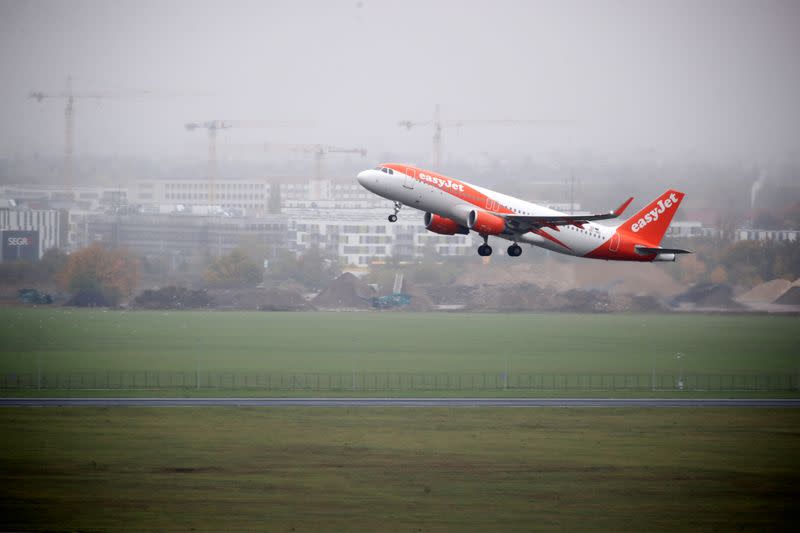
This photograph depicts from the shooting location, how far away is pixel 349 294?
461ft

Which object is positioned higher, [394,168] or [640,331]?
[394,168]

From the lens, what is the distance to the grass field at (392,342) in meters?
97.9

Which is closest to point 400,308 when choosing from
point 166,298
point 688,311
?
point 166,298

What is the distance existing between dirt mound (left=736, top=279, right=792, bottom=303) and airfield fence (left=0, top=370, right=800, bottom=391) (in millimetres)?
20706

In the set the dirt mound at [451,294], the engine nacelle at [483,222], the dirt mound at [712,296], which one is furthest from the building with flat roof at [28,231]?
the engine nacelle at [483,222]

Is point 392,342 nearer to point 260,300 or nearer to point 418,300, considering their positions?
point 418,300

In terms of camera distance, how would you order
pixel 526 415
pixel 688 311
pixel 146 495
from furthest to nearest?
pixel 688 311, pixel 526 415, pixel 146 495

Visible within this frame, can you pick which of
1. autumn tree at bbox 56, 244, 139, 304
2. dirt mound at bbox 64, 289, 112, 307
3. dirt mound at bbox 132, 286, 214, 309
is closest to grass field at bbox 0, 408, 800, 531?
dirt mound at bbox 132, 286, 214, 309

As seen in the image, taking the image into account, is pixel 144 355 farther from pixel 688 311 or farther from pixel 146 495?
pixel 146 495

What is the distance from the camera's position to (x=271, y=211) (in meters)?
173

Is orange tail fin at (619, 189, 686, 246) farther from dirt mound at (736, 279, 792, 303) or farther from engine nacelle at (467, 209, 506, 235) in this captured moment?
dirt mound at (736, 279, 792, 303)

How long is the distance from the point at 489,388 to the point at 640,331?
36.4 meters

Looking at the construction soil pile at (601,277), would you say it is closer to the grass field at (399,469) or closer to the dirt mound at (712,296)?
the dirt mound at (712,296)

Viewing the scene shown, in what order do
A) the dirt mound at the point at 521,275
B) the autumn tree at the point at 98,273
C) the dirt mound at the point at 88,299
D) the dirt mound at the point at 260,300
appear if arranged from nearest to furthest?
the dirt mound at the point at 521,275 < the dirt mound at the point at 88,299 < the autumn tree at the point at 98,273 < the dirt mound at the point at 260,300
